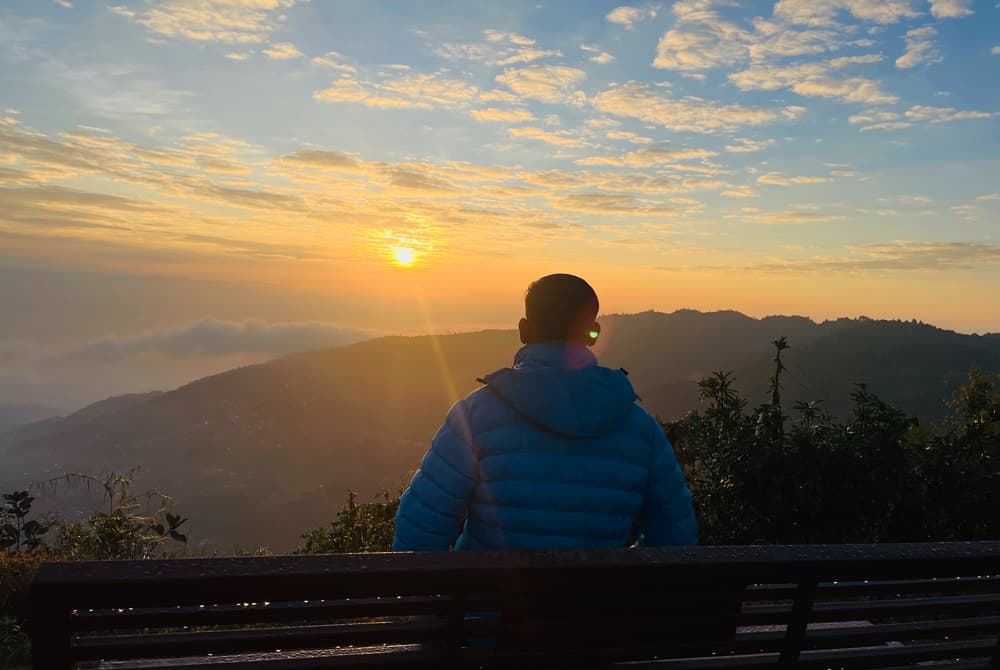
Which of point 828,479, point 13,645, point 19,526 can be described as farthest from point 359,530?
point 828,479

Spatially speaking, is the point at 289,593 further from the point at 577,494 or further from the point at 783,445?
the point at 783,445

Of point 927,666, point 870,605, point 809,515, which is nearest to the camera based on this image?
point 870,605

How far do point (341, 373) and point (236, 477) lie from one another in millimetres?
33221

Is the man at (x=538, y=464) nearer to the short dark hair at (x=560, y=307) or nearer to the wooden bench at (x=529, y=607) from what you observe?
the short dark hair at (x=560, y=307)

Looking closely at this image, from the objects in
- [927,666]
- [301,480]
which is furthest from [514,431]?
[301,480]

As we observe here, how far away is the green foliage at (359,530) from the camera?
26.8ft

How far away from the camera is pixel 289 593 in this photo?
1.73 meters

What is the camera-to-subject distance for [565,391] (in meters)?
2.58

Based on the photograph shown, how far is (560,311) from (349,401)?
15259 cm

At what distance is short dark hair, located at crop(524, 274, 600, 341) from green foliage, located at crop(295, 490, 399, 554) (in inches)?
224

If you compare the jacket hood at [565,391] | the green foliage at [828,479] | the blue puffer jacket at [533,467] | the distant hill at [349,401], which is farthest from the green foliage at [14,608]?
the distant hill at [349,401]

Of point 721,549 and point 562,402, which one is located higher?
point 562,402

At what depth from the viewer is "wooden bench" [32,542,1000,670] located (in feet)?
5.59

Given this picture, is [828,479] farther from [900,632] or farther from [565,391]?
[565,391]
